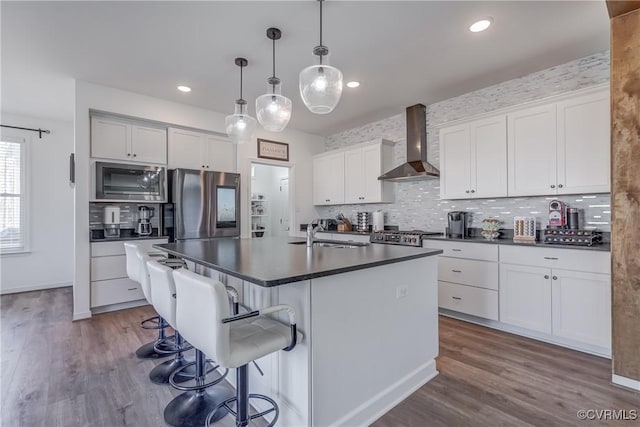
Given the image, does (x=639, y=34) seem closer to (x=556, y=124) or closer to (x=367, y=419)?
(x=556, y=124)

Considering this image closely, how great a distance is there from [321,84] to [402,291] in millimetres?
1427

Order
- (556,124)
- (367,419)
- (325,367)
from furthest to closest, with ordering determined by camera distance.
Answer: (556,124) < (367,419) < (325,367)

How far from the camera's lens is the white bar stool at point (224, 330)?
127 centimetres

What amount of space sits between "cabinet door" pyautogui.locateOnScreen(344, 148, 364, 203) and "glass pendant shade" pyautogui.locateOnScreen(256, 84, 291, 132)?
8.60ft

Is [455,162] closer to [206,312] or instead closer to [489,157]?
[489,157]

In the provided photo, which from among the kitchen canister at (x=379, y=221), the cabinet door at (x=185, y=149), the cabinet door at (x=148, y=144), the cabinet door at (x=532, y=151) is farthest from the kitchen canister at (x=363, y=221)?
the cabinet door at (x=148, y=144)

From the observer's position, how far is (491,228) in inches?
138

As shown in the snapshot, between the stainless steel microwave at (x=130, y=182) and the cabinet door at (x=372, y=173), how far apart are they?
2.88 m

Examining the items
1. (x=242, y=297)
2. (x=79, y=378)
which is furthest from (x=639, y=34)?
(x=79, y=378)

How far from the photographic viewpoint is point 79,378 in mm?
2240

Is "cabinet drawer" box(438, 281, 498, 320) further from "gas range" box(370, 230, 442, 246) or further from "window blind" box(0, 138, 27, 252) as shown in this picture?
"window blind" box(0, 138, 27, 252)

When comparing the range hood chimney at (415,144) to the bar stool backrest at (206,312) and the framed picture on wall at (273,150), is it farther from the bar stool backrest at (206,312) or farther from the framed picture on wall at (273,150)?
the bar stool backrest at (206,312)

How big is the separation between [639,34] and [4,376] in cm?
490

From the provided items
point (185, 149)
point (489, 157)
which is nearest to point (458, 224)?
point (489, 157)
